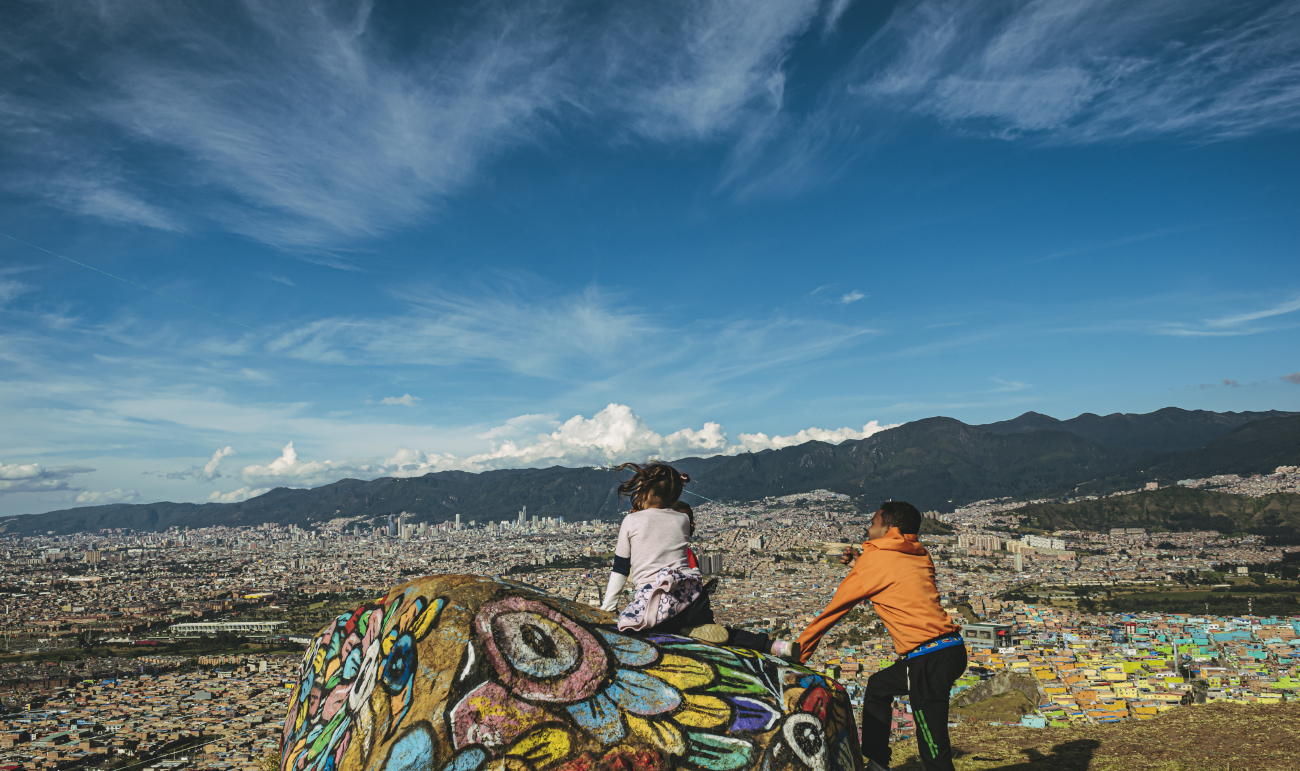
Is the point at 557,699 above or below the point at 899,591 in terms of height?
below

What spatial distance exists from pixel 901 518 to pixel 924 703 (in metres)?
1.32

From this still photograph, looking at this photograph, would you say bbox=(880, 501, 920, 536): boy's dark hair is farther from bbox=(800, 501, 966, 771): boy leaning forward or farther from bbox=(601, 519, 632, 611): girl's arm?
bbox=(601, 519, 632, 611): girl's arm

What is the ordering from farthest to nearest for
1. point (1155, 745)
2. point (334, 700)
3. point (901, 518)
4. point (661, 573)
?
point (1155, 745), point (901, 518), point (334, 700), point (661, 573)

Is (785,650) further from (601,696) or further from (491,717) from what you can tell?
(491,717)

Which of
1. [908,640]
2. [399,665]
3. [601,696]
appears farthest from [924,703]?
[399,665]

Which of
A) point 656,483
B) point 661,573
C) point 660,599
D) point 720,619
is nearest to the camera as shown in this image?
point 660,599

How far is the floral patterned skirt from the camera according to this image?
4.02 metres

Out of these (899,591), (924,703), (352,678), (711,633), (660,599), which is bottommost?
(924,703)

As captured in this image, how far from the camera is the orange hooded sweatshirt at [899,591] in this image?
15.3ft

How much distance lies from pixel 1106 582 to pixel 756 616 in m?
49.4

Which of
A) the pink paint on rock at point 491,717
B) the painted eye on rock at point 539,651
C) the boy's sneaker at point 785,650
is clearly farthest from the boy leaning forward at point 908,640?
the pink paint on rock at point 491,717

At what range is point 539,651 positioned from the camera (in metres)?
3.50

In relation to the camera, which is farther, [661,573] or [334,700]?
[334,700]

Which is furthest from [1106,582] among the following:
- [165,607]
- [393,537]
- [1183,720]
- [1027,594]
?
[393,537]
